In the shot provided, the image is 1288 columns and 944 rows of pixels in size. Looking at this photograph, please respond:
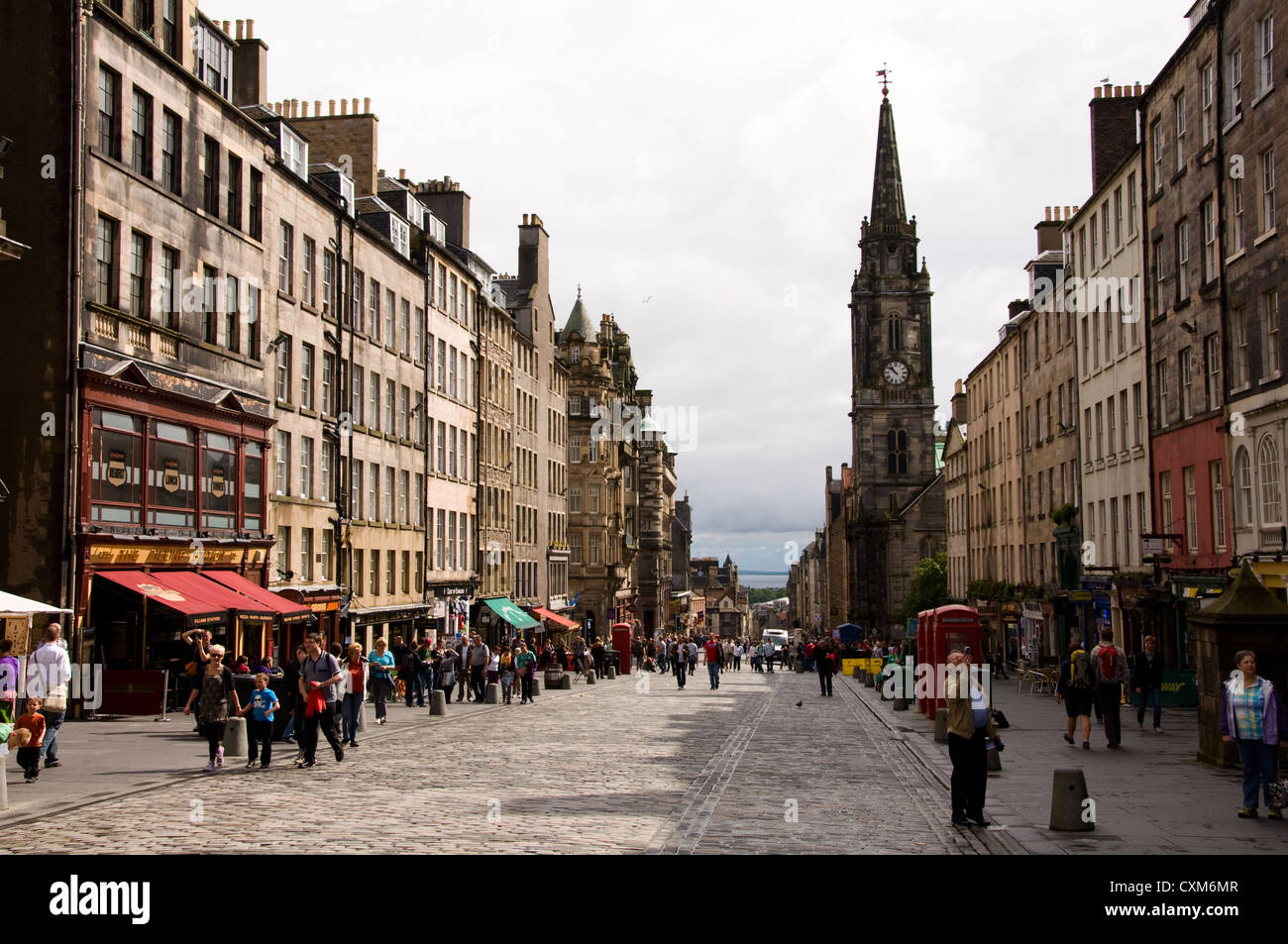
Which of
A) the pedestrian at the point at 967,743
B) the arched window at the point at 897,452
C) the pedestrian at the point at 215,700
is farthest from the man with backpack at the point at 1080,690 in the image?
the arched window at the point at 897,452

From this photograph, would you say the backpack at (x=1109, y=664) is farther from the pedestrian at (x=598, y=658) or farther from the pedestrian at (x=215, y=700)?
the pedestrian at (x=598, y=658)

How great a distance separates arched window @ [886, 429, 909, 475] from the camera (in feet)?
396

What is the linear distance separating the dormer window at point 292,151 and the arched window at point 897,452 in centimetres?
8871

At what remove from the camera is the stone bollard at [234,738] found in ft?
63.3

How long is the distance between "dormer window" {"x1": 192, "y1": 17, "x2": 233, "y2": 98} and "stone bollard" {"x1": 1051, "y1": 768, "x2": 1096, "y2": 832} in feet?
87.5

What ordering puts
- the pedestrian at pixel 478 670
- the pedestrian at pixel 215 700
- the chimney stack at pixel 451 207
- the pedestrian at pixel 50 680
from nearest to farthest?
the pedestrian at pixel 50 680, the pedestrian at pixel 215 700, the pedestrian at pixel 478 670, the chimney stack at pixel 451 207

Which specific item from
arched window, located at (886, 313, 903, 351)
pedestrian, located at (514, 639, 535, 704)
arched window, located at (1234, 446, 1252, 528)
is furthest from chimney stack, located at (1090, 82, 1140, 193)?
arched window, located at (886, 313, 903, 351)

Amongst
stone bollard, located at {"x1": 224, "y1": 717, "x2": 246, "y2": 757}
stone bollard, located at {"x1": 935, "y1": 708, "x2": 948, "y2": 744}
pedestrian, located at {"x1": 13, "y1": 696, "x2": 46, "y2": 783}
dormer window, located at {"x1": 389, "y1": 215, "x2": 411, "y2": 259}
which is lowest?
stone bollard, located at {"x1": 935, "y1": 708, "x2": 948, "y2": 744}

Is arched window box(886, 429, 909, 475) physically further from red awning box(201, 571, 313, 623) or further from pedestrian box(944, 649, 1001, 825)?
pedestrian box(944, 649, 1001, 825)

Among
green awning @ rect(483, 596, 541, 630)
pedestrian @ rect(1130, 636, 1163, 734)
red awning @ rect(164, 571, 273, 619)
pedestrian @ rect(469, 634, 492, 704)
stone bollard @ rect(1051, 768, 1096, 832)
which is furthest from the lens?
green awning @ rect(483, 596, 541, 630)

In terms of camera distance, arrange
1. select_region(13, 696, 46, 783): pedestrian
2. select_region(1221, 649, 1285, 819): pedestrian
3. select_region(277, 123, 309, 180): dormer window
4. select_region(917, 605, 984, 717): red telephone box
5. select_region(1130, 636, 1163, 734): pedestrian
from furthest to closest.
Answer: select_region(277, 123, 309, 180): dormer window
select_region(917, 605, 984, 717): red telephone box
select_region(1130, 636, 1163, 734): pedestrian
select_region(13, 696, 46, 783): pedestrian
select_region(1221, 649, 1285, 819): pedestrian
